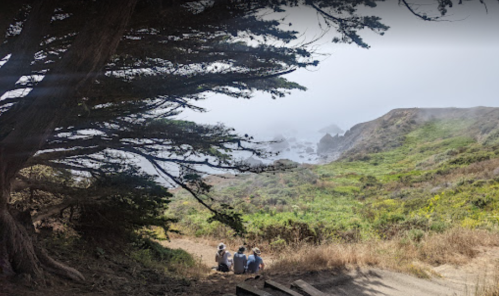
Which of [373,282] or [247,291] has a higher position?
[247,291]

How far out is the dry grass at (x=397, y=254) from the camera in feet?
20.2

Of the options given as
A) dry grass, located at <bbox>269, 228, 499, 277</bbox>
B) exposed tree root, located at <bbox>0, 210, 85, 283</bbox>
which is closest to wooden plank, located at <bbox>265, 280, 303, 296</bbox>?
dry grass, located at <bbox>269, 228, 499, 277</bbox>

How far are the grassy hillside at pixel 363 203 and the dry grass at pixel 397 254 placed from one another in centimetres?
140

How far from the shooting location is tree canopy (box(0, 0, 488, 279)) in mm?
3650

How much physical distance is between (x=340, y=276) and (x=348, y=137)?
79601 mm

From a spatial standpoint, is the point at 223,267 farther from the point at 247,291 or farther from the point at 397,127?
the point at 397,127

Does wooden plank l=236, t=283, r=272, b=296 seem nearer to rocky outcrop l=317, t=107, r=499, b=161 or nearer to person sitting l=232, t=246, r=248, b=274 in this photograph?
person sitting l=232, t=246, r=248, b=274

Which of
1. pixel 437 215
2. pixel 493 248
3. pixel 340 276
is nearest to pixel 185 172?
pixel 340 276

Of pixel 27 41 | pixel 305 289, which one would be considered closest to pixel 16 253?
pixel 27 41

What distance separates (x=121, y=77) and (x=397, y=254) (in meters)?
7.10

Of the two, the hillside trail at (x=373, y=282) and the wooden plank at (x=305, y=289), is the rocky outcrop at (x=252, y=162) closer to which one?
the hillside trail at (x=373, y=282)

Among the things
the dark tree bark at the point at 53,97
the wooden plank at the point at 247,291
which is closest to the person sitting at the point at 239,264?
the wooden plank at the point at 247,291

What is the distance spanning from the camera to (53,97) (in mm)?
3584

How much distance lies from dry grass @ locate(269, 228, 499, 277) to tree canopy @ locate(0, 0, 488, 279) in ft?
5.87
